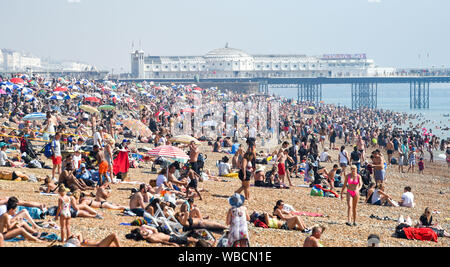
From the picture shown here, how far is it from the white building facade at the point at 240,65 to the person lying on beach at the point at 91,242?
4278 inches

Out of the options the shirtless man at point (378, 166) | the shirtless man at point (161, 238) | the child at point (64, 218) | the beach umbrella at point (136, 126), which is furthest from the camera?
the beach umbrella at point (136, 126)

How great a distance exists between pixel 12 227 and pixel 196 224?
2.43 meters

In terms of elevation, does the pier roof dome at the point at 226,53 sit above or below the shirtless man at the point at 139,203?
above

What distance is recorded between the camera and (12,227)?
787 centimetres

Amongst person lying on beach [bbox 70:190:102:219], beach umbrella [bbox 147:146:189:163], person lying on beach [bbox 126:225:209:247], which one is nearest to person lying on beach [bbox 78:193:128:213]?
person lying on beach [bbox 70:190:102:219]

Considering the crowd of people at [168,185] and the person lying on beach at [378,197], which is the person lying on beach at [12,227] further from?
the person lying on beach at [378,197]

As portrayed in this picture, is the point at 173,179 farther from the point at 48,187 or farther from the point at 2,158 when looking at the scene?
the point at 2,158

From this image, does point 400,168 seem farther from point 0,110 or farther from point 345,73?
point 345,73

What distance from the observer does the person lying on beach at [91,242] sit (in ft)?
24.7

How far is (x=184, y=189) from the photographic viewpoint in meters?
12.3

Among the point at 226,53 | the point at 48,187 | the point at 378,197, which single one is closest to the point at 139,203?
the point at 48,187

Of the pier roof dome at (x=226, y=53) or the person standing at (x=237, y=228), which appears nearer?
the person standing at (x=237, y=228)

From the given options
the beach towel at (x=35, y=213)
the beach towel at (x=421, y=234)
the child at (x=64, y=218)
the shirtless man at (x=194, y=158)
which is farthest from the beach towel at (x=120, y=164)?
the beach towel at (x=421, y=234)

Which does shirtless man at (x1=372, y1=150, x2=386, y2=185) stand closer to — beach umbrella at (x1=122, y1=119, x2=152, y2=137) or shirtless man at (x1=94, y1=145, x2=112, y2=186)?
shirtless man at (x1=94, y1=145, x2=112, y2=186)
